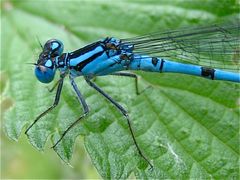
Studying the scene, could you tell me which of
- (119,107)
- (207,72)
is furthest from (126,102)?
(207,72)

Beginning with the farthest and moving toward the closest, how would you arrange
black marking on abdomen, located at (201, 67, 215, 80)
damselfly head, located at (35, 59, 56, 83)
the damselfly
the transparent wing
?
the transparent wing → black marking on abdomen, located at (201, 67, 215, 80) → the damselfly → damselfly head, located at (35, 59, 56, 83)

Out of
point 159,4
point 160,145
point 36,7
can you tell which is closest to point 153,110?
point 160,145

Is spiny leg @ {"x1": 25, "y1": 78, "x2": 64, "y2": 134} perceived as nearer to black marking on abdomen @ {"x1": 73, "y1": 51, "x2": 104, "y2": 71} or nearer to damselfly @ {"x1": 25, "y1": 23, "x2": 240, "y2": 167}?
damselfly @ {"x1": 25, "y1": 23, "x2": 240, "y2": 167}

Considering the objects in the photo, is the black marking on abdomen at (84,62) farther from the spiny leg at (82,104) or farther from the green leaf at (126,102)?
the green leaf at (126,102)

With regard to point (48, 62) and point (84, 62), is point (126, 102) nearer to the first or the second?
point (84, 62)

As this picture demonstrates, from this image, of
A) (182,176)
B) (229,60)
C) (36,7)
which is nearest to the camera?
(182,176)

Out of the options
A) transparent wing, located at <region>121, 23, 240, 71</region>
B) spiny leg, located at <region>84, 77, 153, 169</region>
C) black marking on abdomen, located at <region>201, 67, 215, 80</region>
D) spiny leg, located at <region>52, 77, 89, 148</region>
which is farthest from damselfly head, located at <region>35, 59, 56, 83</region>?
black marking on abdomen, located at <region>201, 67, 215, 80</region>

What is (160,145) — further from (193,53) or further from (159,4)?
(159,4)
